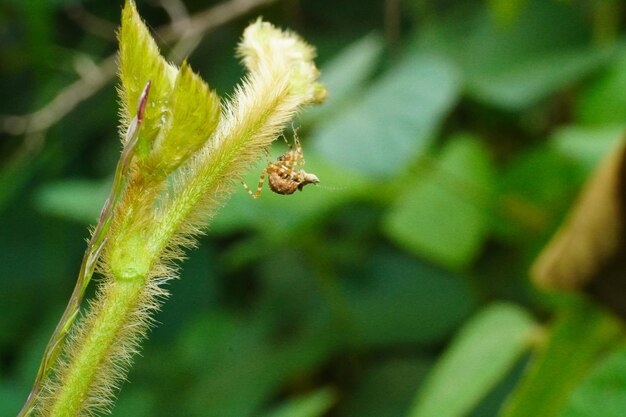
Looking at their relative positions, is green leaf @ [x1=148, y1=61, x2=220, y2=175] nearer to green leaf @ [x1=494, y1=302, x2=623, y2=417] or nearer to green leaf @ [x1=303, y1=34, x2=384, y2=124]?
green leaf @ [x1=494, y1=302, x2=623, y2=417]

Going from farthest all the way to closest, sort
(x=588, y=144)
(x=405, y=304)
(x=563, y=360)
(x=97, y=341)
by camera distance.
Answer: (x=405, y=304) < (x=588, y=144) < (x=563, y=360) < (x=97, y=341)

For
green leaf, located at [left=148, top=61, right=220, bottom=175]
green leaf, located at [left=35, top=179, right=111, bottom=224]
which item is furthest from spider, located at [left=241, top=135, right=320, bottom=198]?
green leaf, located at [left=35, top=179, right=111, bottom=224]

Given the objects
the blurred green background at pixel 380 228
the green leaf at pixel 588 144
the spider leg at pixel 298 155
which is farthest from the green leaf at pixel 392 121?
the spider leg at pixel 298 155

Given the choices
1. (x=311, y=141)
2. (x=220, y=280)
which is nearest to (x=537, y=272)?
(x=311, y=141)

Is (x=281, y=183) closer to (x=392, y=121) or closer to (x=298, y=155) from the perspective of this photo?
(x=298, y=155)

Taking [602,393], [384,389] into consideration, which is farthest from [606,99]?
[602,393]

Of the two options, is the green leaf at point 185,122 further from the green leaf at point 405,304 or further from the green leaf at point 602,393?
the green leaf at point 405,304

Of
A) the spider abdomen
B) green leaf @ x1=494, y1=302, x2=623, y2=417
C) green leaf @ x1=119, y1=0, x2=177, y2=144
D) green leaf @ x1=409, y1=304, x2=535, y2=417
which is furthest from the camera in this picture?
green leaf @ x1=409, y1=304, x2=535, y2=417
